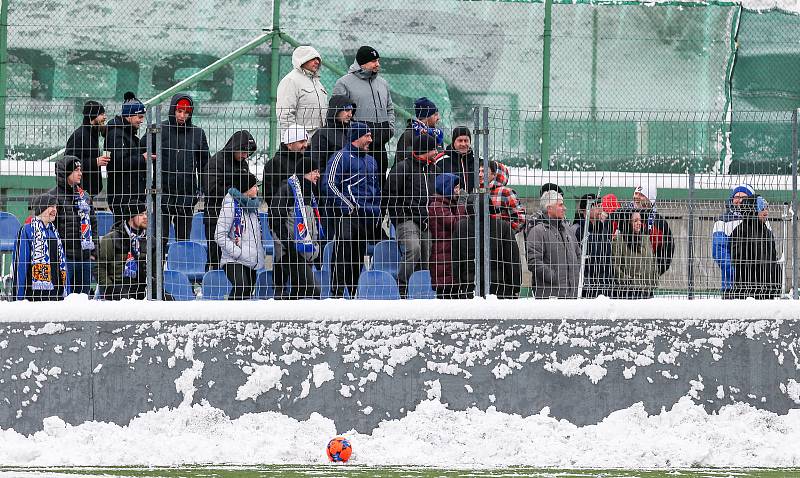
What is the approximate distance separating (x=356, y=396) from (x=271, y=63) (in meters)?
4.98

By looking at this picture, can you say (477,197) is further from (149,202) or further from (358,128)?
(149,202)

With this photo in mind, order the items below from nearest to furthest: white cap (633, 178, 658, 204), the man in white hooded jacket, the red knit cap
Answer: white cap (633, 178, 658, 204), the red knit cap, the man in white hooded jacket

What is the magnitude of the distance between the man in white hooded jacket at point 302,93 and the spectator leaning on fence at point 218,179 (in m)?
0.94

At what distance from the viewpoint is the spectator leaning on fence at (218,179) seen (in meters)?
10.7

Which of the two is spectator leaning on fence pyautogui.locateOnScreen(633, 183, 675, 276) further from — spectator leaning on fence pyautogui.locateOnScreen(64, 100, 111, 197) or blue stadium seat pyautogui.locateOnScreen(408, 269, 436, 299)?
spectator leaning on fence pyautogui.locateOnScreen(64, 100, 111, 197)

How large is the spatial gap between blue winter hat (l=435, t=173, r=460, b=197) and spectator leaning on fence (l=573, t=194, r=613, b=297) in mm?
1053

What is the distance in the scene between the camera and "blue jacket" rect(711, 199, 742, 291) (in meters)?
10.8

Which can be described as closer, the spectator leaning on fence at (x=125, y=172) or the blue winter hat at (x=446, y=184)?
the spectator leaning on fence at (x=125, y=172)

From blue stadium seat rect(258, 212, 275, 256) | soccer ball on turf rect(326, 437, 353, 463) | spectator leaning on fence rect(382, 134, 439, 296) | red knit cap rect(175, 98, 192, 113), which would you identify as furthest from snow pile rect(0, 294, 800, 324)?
red knit cap rect(175, 98, 192, 113)

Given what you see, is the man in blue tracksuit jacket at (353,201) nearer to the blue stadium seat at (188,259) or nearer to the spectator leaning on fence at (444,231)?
the spectator leaning on fence at (444,231)

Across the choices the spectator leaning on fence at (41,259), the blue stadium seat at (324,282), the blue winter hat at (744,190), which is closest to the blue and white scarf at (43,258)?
the spectator leaning on fence at (41,259)

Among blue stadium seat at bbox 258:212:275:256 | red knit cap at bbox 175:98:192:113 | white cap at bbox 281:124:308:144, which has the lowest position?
blue stadium seat at bbox 258:212:275:256

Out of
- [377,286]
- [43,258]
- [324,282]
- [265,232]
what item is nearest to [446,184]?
[377,286]

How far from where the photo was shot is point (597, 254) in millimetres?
10867
